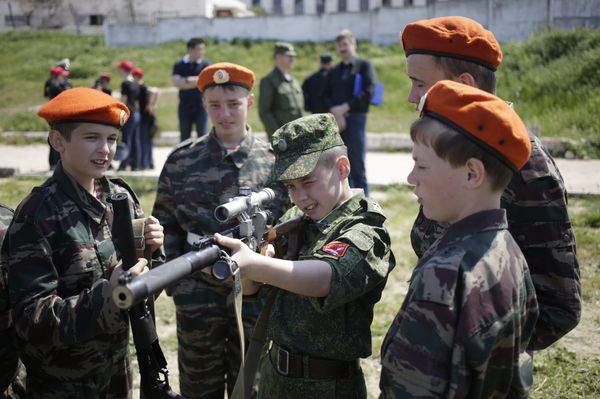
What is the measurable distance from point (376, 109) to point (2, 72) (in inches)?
925

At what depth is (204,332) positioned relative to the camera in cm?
345

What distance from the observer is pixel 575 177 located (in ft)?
32.3

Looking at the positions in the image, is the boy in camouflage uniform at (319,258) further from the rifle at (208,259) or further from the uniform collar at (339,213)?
the rifle at (208,259)

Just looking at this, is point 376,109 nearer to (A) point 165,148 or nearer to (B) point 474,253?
(A) point 165,148

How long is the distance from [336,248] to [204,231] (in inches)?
55.3

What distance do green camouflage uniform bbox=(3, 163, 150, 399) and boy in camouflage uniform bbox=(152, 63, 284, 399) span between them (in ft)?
2.21

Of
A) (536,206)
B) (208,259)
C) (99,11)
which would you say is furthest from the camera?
(99,11)

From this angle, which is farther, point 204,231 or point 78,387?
point 204,231

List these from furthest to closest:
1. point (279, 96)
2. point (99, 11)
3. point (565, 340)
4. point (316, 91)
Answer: point (99, 11), point (316, 91), point (279, 96), point (565, 340)

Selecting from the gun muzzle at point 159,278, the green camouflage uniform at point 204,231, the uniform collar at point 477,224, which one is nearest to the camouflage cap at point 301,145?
the gun muzzle at point 159,278

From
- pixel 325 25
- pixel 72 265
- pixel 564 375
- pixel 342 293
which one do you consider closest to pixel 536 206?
pixel 342 293

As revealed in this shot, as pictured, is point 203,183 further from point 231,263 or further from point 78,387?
point 231,263

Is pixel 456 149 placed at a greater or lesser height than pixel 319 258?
greater

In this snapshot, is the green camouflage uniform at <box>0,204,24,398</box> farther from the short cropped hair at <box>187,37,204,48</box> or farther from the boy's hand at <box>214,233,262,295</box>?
the short cropped hair at <box>187,37,204,48</box>
